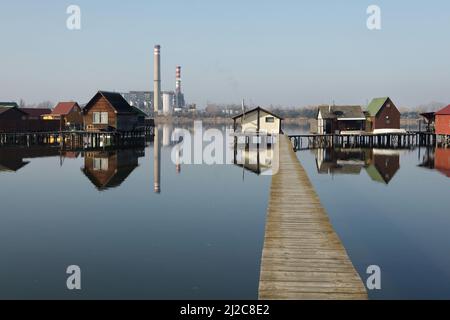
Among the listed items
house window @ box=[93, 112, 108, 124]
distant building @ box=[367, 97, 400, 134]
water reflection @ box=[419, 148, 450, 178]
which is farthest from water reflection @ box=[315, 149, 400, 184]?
house window @ box=[93, 112, 108, 124]

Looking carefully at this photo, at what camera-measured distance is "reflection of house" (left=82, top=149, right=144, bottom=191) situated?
31.4 m

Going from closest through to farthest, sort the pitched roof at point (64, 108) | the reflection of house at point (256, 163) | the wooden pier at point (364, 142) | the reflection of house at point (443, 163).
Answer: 1. the reflection of house at point (256, 163)
2. the reflection of house at point (443, 163)
3. the wooden pier at point (364, 142)
4. the pitched roof at point (64, 108)

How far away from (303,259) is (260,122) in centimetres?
5490

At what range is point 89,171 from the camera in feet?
120

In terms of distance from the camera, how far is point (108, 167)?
3872 centimetres

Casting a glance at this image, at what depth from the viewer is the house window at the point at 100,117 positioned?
6512 cm

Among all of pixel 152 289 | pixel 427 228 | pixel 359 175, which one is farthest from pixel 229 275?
pixel 359 175

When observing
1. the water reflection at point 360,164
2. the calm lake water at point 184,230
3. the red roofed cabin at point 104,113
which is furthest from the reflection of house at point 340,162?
the red roofed cabin at point 104,113

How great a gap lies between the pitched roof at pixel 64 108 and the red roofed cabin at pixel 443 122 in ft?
208

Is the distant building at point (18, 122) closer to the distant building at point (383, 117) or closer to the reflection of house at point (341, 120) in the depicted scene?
the reflection of house at point (341, 120)

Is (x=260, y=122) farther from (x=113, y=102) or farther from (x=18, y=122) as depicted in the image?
(x=18, y=122)

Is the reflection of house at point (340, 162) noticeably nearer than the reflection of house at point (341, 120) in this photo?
Yes

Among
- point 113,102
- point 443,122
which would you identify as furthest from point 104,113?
point 443,122

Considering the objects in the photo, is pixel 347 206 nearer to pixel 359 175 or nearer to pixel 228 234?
pixel 228 234
